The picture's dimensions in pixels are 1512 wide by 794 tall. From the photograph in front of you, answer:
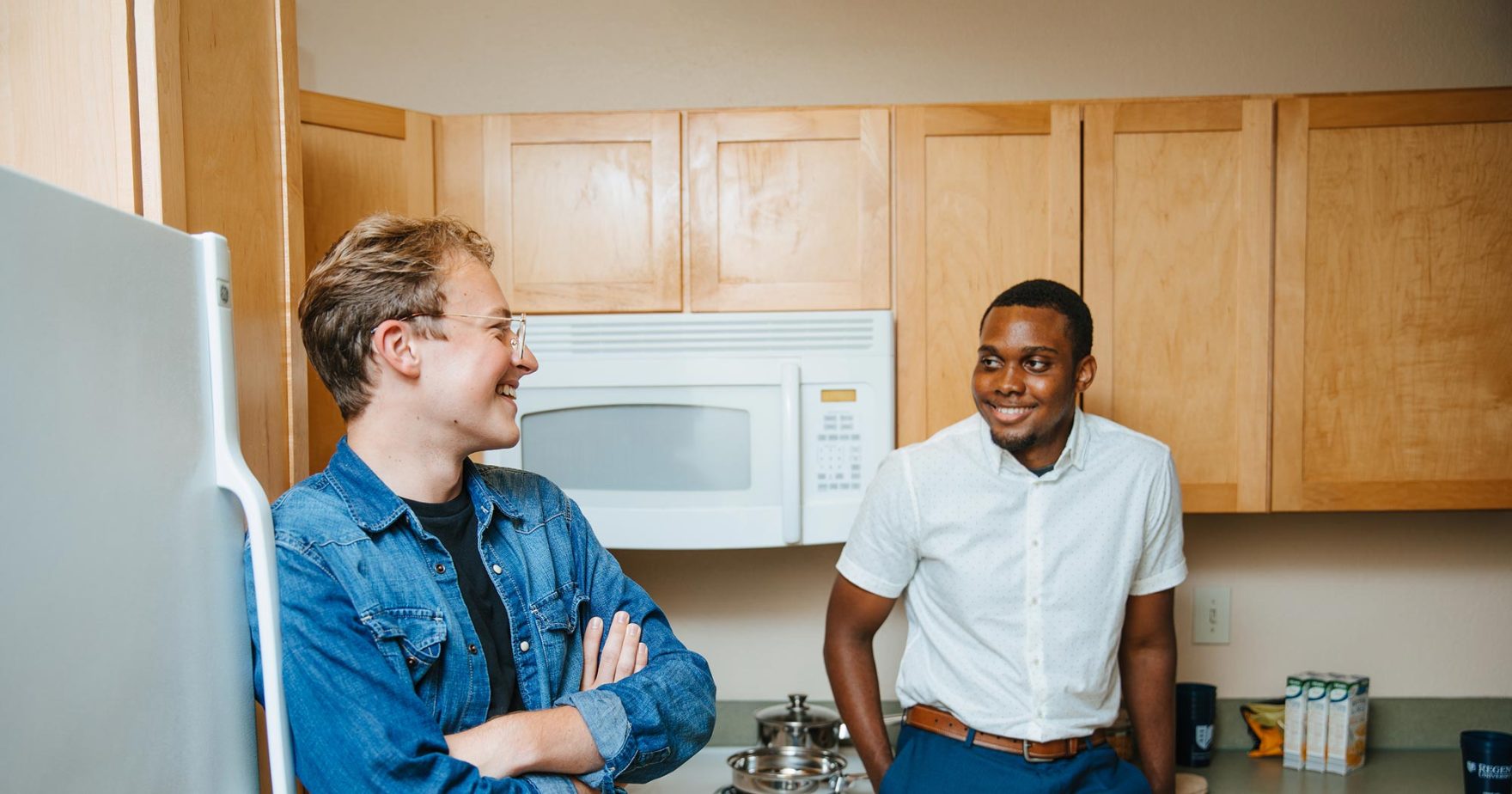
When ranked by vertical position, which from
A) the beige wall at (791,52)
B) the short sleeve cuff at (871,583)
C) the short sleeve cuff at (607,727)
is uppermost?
the beige wall at (791,52)

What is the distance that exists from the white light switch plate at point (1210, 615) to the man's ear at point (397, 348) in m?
2.09

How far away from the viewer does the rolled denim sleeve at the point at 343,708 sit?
100cm

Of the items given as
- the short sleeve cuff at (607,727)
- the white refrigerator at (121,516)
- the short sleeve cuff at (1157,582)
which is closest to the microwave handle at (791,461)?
the short sleeve cuff at (1157,582)

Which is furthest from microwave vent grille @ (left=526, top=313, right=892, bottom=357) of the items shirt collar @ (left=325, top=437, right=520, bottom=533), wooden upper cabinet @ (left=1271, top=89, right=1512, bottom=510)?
shirt collar @ (left=325, top=437, right=520, bottom=533)

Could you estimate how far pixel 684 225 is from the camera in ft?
7.40

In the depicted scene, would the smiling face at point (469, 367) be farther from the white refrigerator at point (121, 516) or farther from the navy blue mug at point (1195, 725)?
the navy blue mug at point (1195, 725)

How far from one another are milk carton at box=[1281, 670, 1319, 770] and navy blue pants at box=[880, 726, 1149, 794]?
2.43 ft

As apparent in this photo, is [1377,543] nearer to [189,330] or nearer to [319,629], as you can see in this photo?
[319,629]

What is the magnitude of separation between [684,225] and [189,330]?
1452mm

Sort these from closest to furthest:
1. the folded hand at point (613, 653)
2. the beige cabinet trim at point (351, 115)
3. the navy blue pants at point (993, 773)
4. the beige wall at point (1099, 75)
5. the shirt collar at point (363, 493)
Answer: the shirt collar at point (363, 493), the folded hand at point (613, 653), the navy blue pants at point (993, 773), the beige cabinet trim at point (351, 115), the beige wall at point (1099, 75)

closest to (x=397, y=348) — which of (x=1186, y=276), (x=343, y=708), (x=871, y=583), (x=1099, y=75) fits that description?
(x=343, y=708)

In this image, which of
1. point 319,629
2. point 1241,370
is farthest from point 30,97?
point 1241,370

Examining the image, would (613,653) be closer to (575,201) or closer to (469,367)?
(469,367)

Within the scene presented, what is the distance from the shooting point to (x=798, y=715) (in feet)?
7.82
